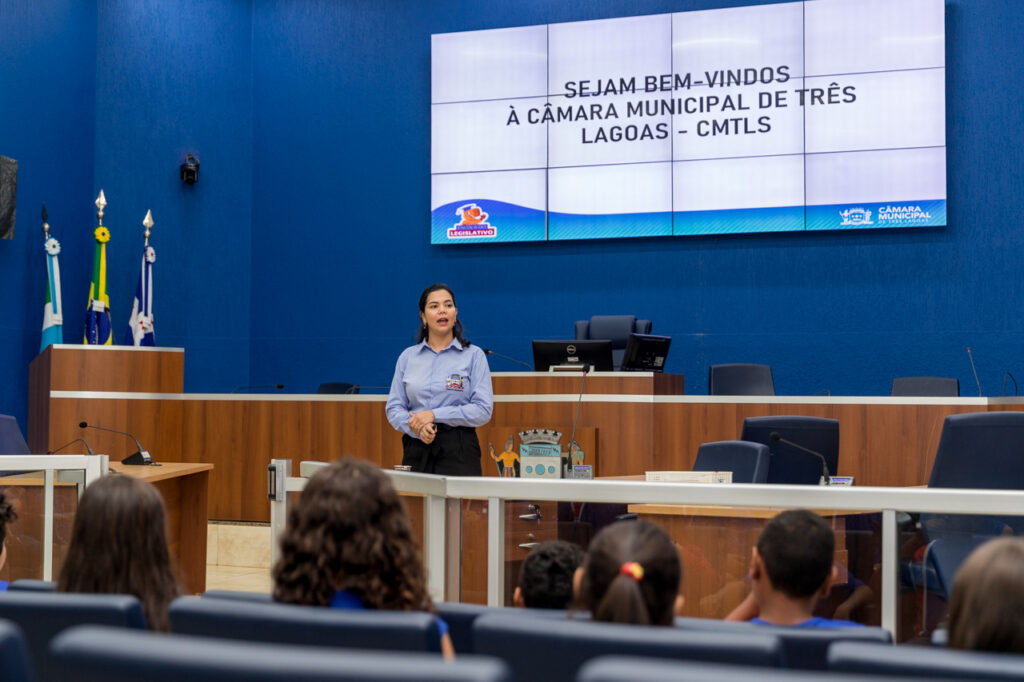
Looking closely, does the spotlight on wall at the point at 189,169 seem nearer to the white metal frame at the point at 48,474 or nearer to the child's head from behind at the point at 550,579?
the white metal frame at the point at 48,474

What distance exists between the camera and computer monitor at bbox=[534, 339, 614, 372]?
21.3 ft

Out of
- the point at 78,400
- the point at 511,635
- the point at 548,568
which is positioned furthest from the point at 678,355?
the point at 511,635

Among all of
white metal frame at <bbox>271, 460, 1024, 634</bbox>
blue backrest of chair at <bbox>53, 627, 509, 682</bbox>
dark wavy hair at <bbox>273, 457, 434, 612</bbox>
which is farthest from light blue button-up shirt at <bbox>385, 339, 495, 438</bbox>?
blue backrest of chair at <bbox>53, 627, 509, 682</bbox>

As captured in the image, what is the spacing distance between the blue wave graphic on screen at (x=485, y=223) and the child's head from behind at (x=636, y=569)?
757cm

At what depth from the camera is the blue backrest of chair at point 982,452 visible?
3.34m

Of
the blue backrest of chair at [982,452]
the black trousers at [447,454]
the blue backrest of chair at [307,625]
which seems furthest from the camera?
the black trousers at [447,454]

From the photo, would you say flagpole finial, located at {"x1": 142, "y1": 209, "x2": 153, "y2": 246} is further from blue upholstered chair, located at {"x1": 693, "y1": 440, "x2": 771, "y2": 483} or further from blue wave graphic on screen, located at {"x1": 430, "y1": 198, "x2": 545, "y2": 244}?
blue upholstered chair, located at {"x1": 693, "y1": 440, "x2": 771, "y2": 483}

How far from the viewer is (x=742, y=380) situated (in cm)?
754

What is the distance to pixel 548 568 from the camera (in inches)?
80.6

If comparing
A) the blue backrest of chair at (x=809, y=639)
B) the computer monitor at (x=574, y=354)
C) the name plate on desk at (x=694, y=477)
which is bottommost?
the blue backrest of chair at (x=809, y=639)

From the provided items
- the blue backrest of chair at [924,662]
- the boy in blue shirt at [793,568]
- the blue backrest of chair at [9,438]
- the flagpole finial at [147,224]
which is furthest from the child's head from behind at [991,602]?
the flagpole finial at [147,224]

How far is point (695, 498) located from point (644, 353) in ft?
13.2

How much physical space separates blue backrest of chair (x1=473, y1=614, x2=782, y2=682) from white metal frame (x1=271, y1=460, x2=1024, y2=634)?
42.1 inches

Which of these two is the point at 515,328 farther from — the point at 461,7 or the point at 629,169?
the point at 461,7
